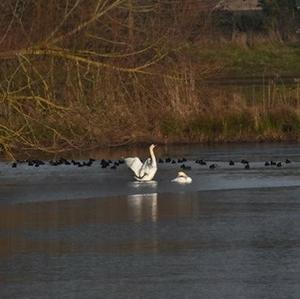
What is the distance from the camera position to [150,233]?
55.3 ft

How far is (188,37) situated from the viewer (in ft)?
76.8

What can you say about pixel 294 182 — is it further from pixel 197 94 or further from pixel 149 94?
pixel 197 94

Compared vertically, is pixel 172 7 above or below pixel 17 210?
above

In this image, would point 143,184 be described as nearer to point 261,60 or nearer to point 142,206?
point 142,206

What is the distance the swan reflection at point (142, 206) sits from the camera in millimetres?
18362

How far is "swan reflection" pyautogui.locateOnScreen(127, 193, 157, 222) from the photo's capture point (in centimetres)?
1836

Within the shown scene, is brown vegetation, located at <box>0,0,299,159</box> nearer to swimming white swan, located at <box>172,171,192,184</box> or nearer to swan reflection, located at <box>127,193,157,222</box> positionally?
swan reflection, located at <box>127,193,157,222</box>

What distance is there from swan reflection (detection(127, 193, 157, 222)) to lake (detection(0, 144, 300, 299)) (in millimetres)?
14

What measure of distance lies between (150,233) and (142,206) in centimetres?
278

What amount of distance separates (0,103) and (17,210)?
150cm

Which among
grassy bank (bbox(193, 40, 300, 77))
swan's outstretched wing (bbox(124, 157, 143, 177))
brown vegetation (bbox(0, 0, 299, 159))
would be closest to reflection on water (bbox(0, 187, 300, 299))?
brown vegetation (bbox(0, 0, 299, 159))

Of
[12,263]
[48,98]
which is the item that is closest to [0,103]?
[48,98]

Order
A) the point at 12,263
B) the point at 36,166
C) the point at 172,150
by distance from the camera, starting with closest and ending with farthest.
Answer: the point at 12,263, the point at 36,166, the point at 172,150

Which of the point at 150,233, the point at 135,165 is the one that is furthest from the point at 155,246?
the point at 135,165
